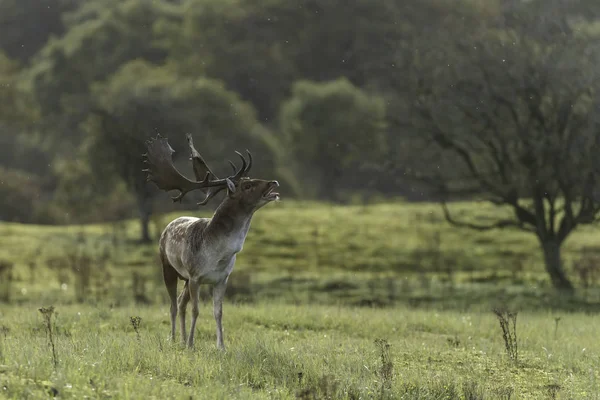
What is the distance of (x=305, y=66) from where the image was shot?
249ft

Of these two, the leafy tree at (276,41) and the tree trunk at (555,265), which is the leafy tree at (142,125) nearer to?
the tree trunk at (555,265)

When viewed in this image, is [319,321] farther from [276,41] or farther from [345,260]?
[276,41]

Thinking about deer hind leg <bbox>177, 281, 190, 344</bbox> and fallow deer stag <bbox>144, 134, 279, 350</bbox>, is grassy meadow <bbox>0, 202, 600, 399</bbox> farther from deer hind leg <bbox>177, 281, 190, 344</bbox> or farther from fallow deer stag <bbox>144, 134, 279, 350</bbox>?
fallow deer stag <bbox>144, 134, 279, 350</bbox>

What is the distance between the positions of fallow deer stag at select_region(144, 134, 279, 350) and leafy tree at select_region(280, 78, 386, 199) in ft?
152

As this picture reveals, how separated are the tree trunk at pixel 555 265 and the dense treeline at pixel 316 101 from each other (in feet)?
0.16

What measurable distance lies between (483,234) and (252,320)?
23213 millimetres

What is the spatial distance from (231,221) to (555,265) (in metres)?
18.7

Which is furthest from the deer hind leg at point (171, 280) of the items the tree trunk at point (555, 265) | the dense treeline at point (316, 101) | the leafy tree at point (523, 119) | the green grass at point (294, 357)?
the tree trunk at point (555, 265)

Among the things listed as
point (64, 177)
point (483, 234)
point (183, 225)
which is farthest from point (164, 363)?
point (64, 177)

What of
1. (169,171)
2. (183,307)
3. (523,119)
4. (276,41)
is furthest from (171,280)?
(276,41)

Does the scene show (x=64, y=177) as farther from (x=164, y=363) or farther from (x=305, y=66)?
(x=164, y=363)

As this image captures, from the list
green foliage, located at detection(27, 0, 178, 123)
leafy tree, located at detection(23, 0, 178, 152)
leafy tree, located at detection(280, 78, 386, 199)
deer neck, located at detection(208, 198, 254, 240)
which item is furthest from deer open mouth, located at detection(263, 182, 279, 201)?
green foliage, located at detection(27, 0, 178, 123)

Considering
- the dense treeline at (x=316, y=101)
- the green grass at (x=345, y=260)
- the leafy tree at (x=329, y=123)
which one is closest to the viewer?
the green grass at (x=345, y=260)

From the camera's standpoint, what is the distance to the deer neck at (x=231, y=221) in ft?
34.4
